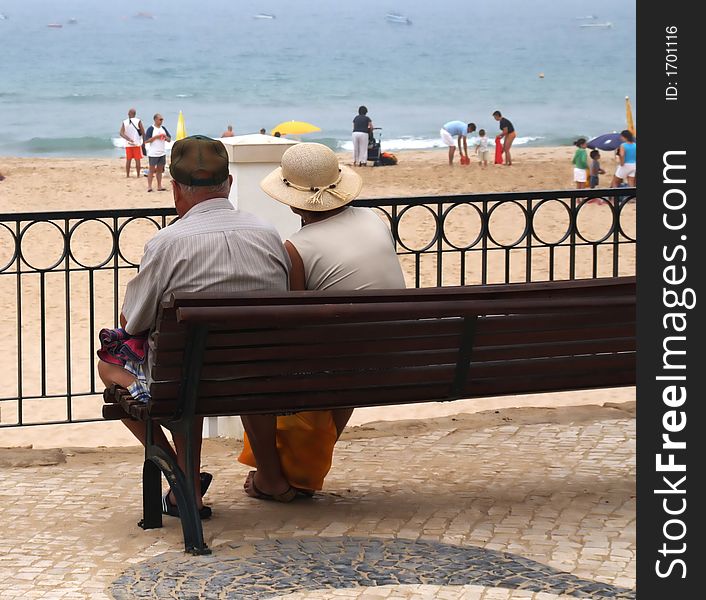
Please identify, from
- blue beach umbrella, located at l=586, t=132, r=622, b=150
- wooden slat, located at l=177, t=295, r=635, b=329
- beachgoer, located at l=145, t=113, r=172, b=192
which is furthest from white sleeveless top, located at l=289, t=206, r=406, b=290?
blue beach umbrella, located at l=586, t=132, r=622, b=150

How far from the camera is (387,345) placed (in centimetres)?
465

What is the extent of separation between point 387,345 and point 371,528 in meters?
0.73

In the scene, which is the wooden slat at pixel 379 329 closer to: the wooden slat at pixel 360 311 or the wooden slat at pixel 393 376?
the wooden slat at pixel 360 311

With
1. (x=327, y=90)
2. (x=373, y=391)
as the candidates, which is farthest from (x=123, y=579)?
(x=327, y=90)

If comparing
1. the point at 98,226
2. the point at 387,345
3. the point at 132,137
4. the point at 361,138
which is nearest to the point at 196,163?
the point at 387,345

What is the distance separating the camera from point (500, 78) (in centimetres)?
8444

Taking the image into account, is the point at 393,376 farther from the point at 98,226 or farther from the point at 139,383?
the point at 98,226

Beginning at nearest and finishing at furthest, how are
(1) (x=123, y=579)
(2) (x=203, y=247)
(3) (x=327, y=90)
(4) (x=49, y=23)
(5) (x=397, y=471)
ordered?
(1) (x=123, y=579) → (2) (x=203, y=247) → (5) (x=397, y=471) → (3) (x=327, y=90) → (4) (x=49, y=23)

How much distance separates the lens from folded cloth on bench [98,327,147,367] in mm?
4758

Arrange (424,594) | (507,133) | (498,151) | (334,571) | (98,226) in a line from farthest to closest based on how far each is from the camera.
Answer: (498,151)
(507,133)
(98,226)
(334,571)
(424,594)

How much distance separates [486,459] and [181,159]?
86.2 inches

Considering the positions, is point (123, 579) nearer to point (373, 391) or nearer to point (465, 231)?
point (373, 391)

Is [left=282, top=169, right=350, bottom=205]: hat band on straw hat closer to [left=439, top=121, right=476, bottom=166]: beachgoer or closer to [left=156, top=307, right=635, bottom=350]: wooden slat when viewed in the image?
[left=156, top=307, right=635, bottom=350]: wooden slat
